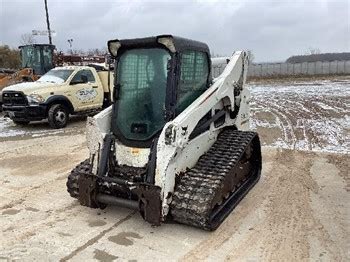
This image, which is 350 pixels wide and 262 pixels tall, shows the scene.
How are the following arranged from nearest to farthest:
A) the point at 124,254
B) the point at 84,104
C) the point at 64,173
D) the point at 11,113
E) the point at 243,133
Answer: the point at 124,254, the point at 243,133, the point at 64,173, the point at 11,113, the point at 84,104

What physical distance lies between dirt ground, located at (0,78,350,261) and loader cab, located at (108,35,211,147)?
1.17 metres

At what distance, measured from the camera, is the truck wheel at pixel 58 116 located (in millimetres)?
12689

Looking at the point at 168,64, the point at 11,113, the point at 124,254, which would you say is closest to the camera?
the point at 124,254

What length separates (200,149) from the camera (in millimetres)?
5770

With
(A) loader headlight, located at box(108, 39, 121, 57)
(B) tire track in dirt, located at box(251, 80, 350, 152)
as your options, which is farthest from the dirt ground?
(A) loader headlight, located at box(108, 39, 121, 57)

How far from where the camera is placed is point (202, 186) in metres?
5.00

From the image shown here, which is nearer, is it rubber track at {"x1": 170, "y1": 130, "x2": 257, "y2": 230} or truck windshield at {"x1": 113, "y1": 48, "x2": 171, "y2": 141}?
rubber track at {"x1": 170, "y1": 130, "x2": 257, "y2": 230}

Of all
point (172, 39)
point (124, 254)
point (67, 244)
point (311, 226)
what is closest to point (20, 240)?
point (67, 244)

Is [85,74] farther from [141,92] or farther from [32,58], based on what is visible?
[141,92]

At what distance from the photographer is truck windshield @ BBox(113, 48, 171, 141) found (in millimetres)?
5395

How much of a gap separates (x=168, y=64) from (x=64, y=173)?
3.52 m

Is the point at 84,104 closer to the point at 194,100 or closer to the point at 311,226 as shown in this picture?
the point at 194,100

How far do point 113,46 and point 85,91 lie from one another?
8.27m

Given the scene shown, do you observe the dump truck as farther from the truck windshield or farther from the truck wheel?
the truck windshield
